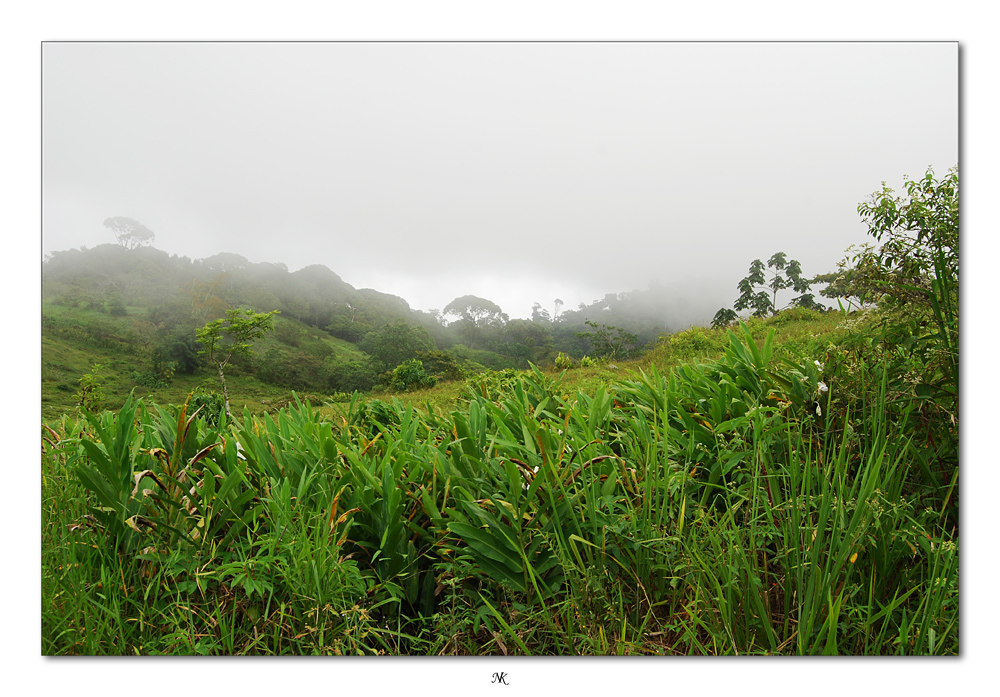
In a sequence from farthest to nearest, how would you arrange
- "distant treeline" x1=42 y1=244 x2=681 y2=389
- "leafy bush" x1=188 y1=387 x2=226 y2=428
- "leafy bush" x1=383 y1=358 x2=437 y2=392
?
"leafy bush" x1=383 y1=358 x2=437 y2=392 < "distant treeline" x1=42 y1=244 x2=681 y2=389 < "leafy bush" x1=188 y1=387 x2=226 y2=428

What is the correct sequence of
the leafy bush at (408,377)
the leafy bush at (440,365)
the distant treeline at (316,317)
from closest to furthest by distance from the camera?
the distant treeline at (316,317)
the leafy bush at (408,377)
the leafy bush at (440,365)

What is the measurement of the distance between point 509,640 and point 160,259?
10.5 feet

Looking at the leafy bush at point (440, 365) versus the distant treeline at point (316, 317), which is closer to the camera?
the distant treeline at point (316, 317)

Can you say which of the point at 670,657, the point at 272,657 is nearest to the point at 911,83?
the point at 670,657

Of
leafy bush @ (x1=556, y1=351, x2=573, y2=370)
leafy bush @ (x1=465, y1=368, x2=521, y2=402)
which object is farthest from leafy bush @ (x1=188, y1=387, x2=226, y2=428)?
leafy bush @ (x1=556, y1=351, x2=573, y2=370)

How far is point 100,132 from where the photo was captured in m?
2.32

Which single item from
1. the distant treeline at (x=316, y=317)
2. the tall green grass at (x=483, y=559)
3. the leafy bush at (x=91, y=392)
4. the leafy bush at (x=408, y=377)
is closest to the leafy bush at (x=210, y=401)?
the distant treeline at (x=316, y=317)

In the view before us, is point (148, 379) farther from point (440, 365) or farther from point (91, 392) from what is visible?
point (440, 365)

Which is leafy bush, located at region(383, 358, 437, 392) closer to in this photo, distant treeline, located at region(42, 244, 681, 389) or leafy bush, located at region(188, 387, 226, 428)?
distant treeline, located at region(42, 244, 681, 389)

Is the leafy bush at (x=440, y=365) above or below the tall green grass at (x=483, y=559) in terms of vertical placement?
above

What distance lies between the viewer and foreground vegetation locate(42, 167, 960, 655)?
1.24 meters

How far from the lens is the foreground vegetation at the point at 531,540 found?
49.0 inches

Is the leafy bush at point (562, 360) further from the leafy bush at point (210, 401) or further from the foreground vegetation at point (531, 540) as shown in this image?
the leafy bush at point (210, 401)

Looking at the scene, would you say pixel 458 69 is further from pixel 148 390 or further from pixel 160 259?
pixel 148 390
